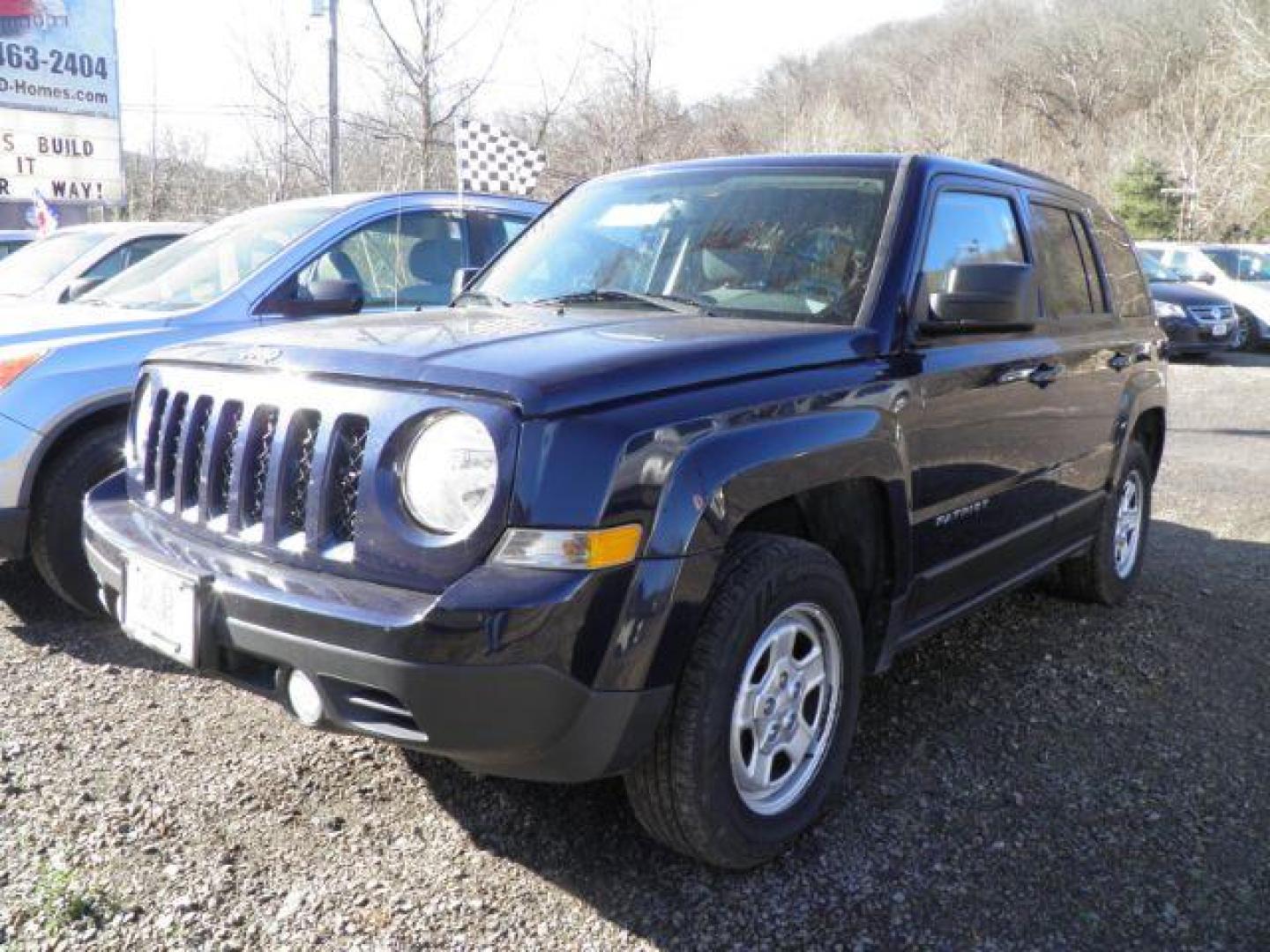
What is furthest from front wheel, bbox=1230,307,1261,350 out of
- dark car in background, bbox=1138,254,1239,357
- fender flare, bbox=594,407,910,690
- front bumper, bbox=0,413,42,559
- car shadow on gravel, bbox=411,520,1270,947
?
front bumper, bbox=0,413,42,559

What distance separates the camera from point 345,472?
7.52 feet

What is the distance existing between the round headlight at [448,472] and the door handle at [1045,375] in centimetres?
218

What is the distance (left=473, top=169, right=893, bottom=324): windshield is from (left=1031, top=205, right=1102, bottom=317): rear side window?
0.99 m

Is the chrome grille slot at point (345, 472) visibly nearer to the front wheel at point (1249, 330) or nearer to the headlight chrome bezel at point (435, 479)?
the headlight chrome bezel at point (435, 479)

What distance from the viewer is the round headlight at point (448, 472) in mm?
2162

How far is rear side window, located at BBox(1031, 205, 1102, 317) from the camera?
3918mm

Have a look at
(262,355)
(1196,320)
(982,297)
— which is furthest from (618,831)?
(1196,320)

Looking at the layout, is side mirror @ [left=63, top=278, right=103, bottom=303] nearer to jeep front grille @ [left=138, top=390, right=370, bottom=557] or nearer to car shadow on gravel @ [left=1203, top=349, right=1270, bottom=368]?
jeep front grille @ [left=138, top=390, right=370, bottom=557]

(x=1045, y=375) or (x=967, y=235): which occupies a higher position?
(x=967, y=235)

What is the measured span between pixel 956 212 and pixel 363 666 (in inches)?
92.9

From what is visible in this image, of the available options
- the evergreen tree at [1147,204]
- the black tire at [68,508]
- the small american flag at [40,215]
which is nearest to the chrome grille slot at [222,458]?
the black tire at [68,508]

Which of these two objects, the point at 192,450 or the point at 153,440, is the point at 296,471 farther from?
the point at 153,440

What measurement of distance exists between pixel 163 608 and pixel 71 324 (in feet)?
7.92

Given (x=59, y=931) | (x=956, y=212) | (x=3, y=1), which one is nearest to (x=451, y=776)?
(x=59, y=931)
